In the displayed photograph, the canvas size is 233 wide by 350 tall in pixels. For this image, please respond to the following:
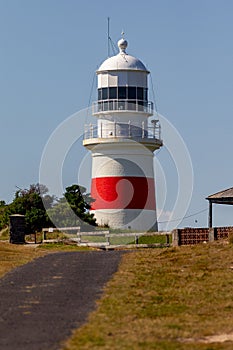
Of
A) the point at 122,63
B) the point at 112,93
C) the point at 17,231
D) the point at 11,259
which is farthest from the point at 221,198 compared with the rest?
the point at 11,259

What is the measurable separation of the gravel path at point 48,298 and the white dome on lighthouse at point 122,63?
745 inches

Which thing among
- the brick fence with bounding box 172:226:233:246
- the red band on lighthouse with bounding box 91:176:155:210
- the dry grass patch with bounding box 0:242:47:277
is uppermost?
the red band on lighthouse with bounding box 91:176:155:210

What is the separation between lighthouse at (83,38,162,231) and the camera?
4344cm

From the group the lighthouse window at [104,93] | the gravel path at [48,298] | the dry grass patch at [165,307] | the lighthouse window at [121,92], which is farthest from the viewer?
the lighthouse window at [104,93]

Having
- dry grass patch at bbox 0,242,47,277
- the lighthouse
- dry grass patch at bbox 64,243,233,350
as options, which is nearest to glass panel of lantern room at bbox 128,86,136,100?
the lighthouse

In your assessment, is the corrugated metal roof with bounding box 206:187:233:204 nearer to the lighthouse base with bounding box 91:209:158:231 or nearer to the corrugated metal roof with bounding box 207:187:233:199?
the corrugated metal roof with bounding box 207:187:233:199

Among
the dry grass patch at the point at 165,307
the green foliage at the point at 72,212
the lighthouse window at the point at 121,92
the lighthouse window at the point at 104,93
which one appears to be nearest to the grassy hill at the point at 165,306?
the dry grass patch at the point at 165,307

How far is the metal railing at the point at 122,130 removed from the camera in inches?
1741

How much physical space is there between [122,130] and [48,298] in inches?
1090

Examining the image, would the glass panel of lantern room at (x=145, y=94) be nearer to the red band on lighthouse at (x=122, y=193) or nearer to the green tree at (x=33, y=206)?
the red band on lighthouse at (x=122, y=193)

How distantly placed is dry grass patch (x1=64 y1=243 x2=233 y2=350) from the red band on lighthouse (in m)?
17.5

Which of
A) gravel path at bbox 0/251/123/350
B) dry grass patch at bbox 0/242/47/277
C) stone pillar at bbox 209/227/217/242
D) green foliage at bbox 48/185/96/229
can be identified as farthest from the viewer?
green foliage at bbox 48/185/96/229

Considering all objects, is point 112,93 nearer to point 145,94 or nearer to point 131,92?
point 131,92

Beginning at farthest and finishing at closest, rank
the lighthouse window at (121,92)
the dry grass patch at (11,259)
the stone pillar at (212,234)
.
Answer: the lighthouse window at (121,92)
the stone pillar at (212,234)
the dry grass patch at (11,259)
